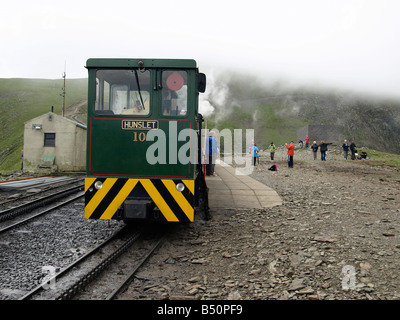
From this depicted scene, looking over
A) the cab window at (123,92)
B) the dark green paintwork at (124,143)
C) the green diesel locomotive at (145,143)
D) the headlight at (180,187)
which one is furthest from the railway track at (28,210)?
the headlight at (180,187)

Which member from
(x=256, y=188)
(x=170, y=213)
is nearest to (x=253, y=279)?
(x=170, y=213)

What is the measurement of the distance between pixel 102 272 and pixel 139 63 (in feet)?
12.6

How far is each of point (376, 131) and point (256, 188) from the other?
99.4 metres

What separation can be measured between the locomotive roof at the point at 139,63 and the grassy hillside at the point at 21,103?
51.4m

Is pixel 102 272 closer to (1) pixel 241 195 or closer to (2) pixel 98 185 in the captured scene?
(2) pixel 98 185

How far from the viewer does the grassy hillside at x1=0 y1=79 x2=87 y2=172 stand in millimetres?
62181

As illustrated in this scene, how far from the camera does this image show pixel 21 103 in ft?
305

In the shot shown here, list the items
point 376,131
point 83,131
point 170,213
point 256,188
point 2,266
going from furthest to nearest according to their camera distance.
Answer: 1. point 376,131
2. point 83,131
3. point 256,188
4. point 170,213
5. point 2,266

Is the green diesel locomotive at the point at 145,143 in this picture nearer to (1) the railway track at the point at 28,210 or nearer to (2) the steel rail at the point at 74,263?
(2) the steel rail at the point at 74,263

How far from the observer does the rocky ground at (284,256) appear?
438 centimetres

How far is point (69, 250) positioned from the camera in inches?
235

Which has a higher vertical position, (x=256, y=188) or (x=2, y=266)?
(x=256, y=188)
